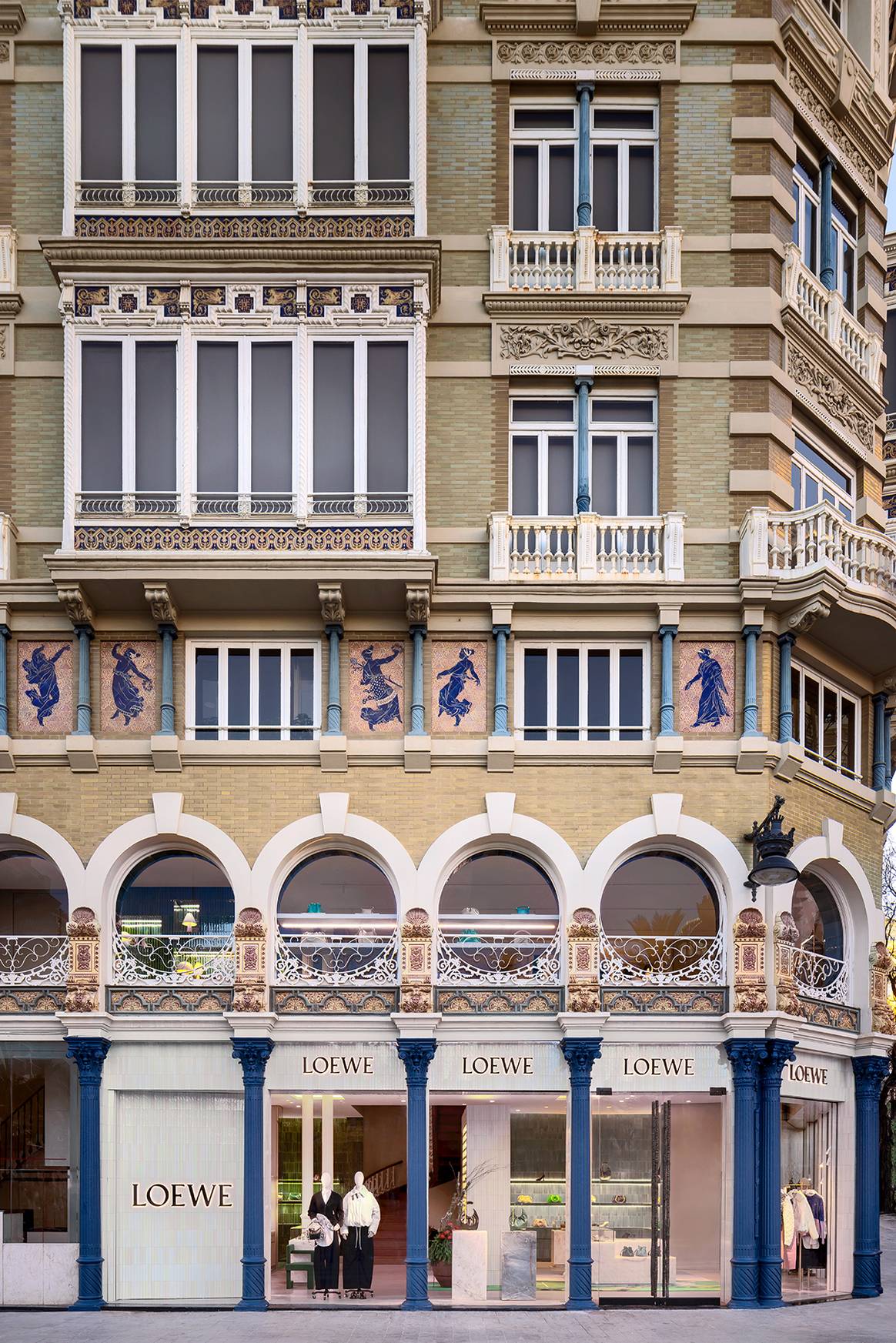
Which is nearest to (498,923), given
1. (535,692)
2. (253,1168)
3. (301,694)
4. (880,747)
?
(535,692)

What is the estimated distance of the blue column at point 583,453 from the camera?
25.2 m

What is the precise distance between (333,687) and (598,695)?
13.5ft

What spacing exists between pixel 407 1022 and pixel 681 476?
30.9 feet

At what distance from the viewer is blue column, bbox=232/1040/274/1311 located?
2308 cm

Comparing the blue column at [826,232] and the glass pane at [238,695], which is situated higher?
the blue column at [826,232]

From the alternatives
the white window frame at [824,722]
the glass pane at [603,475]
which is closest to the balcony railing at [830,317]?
the glass pane at [603,475]

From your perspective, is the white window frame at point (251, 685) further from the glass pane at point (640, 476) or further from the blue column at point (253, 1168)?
the glass pane at point (640, 476)

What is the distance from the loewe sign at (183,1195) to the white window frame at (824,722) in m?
11.1

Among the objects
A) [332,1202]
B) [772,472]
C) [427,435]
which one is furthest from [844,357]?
[332,1202]

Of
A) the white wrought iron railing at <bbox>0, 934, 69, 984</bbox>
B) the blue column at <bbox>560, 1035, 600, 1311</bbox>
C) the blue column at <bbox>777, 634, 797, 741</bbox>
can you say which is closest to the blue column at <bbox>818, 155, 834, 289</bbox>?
the blue column at <bbox>777, 634, 797, 741</bbox>

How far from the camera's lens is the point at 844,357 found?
89.2 feet

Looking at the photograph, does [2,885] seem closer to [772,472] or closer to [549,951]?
[549,951]

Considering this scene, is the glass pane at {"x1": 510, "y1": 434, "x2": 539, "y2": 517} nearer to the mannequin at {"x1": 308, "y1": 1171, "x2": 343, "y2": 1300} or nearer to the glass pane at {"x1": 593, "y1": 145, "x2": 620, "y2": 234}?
the glass pane at {"x1": 593, "y1": 145, "x2": 620, "y2": 234}

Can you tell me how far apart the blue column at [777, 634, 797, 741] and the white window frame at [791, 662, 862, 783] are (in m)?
0.63
